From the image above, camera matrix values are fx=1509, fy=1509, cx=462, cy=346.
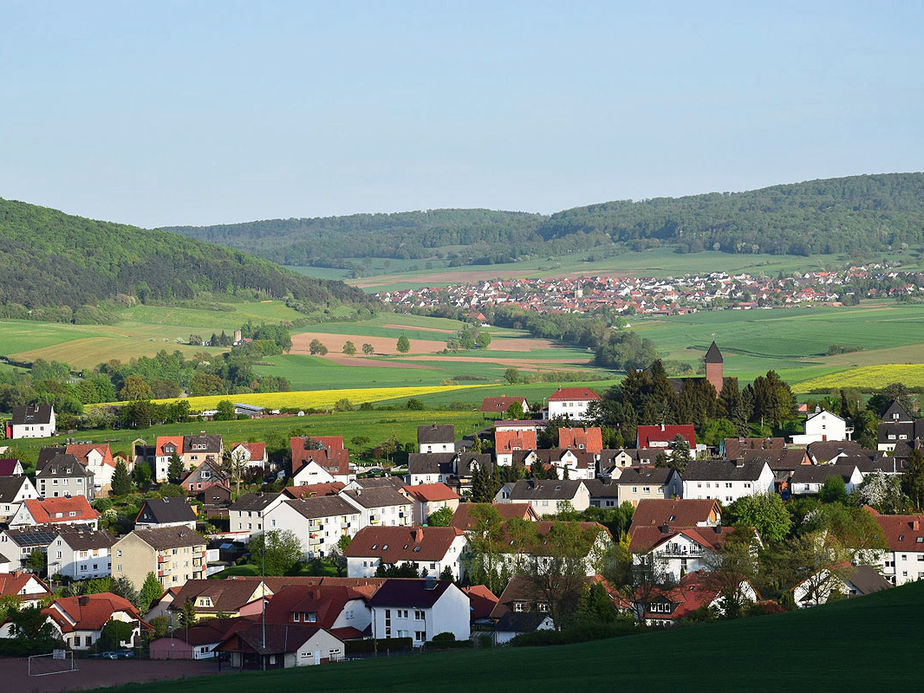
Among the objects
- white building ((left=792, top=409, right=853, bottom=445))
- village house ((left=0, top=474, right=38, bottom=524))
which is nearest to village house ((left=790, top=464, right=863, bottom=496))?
white building ((left=792, top=409, right=853, bottom=445))

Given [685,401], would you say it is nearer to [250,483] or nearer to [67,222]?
[250,483]

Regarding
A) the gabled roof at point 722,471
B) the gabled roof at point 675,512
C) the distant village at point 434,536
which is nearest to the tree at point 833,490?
the distant village at point 434,536

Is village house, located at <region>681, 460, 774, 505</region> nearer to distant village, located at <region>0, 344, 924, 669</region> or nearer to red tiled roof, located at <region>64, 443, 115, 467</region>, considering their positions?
distant village, located at <region>0, 344, 924, 669</region>

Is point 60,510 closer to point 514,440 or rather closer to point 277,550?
point 277,550

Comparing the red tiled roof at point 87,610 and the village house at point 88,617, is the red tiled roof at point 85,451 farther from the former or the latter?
the red tiled roof at point 87,610

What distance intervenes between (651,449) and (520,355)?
2630 inches

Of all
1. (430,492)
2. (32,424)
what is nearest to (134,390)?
(32,424)

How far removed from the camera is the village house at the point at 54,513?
190 ft

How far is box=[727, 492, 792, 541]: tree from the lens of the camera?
49.8m

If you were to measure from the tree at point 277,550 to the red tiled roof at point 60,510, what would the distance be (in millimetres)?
7837

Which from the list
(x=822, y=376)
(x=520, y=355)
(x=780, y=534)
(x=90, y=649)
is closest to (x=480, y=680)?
(x=90, y=649)

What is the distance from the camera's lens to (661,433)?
220ft

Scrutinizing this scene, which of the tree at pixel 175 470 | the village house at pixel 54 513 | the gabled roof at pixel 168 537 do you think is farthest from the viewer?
the tree at pixel 175 470

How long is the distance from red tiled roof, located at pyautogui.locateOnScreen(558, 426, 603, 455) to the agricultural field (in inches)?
895
